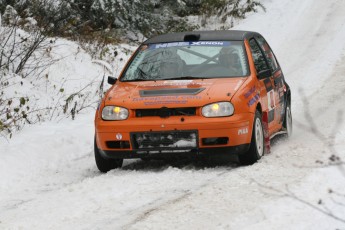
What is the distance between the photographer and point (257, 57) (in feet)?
30.0

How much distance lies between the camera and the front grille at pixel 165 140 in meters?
7.65

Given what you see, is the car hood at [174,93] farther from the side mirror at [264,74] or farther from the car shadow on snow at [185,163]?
the car shadow on snow at [185,163]

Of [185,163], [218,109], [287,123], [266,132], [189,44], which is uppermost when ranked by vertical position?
[189,44]

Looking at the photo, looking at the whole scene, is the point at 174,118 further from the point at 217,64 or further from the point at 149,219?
the point at 149,219

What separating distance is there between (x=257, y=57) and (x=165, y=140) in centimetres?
204

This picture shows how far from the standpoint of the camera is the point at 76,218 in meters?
6.01

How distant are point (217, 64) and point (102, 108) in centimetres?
147

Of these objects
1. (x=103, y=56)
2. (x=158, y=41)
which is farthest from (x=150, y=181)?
(x=103, y=56)

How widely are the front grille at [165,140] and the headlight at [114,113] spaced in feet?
0.80

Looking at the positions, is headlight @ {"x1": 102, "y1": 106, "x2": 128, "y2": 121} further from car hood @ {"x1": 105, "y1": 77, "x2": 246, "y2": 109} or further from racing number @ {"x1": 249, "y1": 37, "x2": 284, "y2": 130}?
racing number @ {"x1": 249, "y1": 37, "x2": 284, "y2": 130}

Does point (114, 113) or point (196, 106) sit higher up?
point (196, 106)

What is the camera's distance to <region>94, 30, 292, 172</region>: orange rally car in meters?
7.66

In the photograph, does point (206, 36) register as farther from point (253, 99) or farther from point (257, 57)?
point (253, 99)

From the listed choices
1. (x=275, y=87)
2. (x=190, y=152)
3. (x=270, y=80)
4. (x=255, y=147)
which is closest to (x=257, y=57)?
(x=270, y=80)
